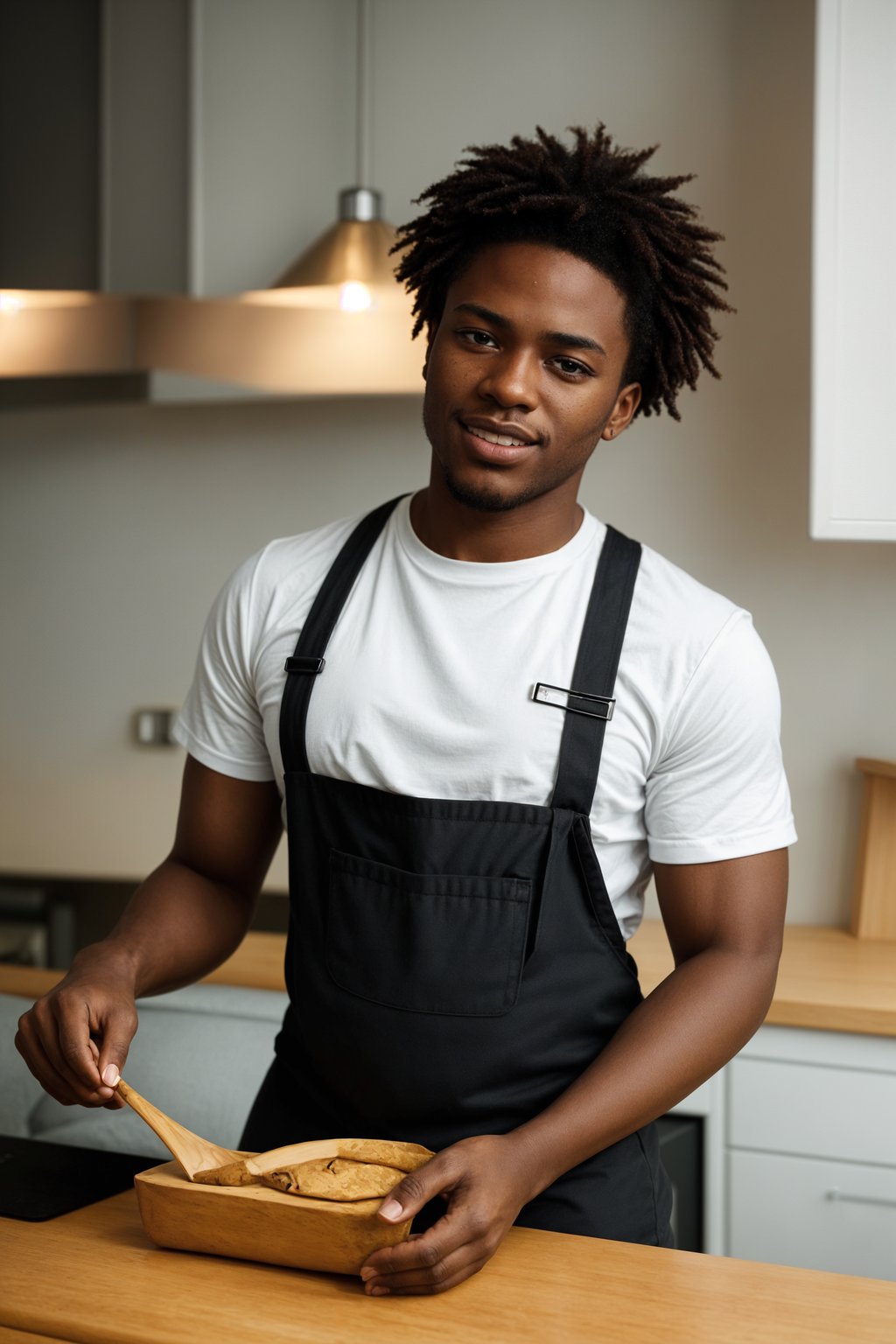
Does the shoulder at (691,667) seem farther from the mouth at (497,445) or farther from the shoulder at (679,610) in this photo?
the mouth at (497,445)

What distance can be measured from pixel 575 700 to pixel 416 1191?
0.40 meters

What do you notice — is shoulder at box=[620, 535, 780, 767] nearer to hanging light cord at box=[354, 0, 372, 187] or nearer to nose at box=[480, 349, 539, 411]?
nose at box=[480, 349, 539, 411]

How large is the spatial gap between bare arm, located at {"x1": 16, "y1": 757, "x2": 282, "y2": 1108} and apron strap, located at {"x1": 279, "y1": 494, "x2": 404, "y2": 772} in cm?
11

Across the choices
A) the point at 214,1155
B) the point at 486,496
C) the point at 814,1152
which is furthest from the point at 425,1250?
the point at 814,1152

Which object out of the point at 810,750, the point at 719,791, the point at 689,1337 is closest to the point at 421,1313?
the point at 689,1337

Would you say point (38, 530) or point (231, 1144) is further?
point (38, 530)

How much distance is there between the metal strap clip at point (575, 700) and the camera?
1074mm

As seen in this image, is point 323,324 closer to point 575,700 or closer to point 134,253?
point 134,253

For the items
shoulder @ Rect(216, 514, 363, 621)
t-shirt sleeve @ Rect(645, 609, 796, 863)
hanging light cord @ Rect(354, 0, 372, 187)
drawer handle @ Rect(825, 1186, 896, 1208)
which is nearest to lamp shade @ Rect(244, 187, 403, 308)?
hanging light cord @ Rect(354, 0, 372, 187)

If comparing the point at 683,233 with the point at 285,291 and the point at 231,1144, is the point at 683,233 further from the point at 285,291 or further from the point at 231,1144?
the point at 231,1144

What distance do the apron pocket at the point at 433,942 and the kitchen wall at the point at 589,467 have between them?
51.2 inches

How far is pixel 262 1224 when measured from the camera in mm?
858

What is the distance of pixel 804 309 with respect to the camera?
219 cm

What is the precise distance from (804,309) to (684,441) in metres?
0.28
